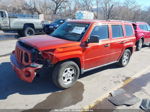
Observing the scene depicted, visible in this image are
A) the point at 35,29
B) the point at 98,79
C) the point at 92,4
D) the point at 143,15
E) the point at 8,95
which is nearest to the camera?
the point at 8,95

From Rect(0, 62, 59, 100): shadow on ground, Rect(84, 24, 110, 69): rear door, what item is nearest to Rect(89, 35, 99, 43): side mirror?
Rect(84, 24, 110, 69): rear door

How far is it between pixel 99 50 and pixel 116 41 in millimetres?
966

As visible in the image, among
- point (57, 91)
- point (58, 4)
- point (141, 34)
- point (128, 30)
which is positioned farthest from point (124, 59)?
point (58, 4)

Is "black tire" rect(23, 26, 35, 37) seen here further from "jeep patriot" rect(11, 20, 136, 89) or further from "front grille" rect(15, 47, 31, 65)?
"front grille" rect(15, 47, 31, 65)

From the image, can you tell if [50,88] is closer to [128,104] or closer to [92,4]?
[128,104]

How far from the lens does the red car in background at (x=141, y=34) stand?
1001 centimetres

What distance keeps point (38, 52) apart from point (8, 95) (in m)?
1.34

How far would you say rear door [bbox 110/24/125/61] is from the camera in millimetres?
5422

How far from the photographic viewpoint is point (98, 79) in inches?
201

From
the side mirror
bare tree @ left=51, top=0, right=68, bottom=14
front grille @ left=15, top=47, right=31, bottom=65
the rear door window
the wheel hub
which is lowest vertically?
the wheel hub

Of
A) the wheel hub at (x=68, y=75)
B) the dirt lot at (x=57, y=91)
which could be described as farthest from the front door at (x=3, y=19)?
the wheel hub at (x=68, y=75)

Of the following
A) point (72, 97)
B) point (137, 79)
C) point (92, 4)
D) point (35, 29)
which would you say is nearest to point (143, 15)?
point (92, 4)

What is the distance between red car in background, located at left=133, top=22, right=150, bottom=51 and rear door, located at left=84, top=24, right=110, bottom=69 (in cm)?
557

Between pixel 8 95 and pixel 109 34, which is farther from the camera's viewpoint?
pixel 109 34
